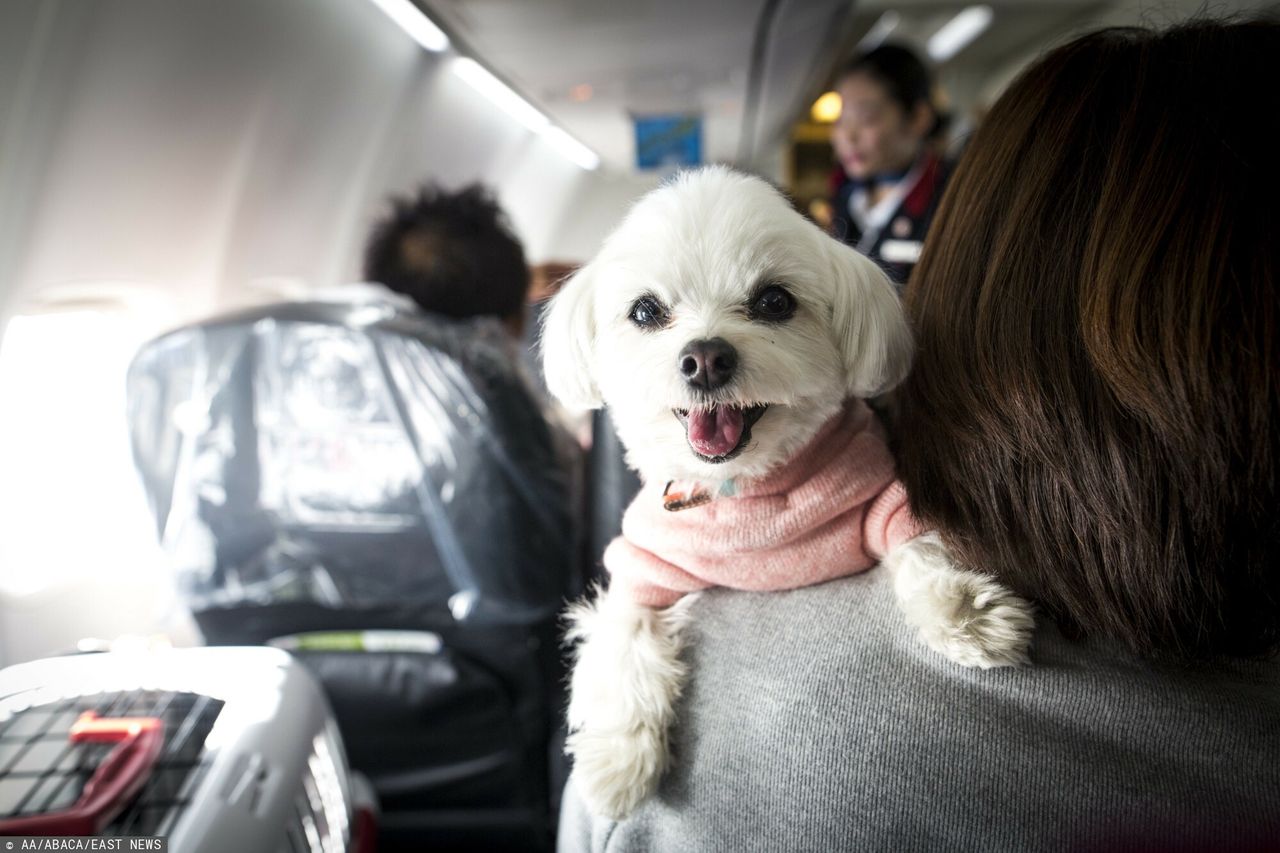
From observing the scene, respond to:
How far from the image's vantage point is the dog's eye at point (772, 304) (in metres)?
0.93

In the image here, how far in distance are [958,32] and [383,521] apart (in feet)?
21.2

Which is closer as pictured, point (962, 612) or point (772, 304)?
point (962, 612)

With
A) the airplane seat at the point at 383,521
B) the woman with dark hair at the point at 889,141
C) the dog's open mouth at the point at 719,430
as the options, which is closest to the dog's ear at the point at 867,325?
the dog's open mouth at the point at 719,430

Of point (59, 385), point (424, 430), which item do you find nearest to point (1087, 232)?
point (424, 430)

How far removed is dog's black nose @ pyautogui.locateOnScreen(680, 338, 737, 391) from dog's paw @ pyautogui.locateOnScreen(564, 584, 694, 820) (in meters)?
0.28

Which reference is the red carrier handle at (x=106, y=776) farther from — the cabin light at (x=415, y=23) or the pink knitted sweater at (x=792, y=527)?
the cabin light at (x=415, y=23)

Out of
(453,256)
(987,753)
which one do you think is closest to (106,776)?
(987,753)

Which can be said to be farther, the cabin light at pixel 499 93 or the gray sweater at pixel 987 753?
the cabin light at pixel 499 93

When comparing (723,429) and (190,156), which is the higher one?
(723,429)

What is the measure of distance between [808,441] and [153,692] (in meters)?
0.95

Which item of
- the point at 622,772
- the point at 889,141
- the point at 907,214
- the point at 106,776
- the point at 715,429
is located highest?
the point at 889,141

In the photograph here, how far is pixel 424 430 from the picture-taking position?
1505 millimetres

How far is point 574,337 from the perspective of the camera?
1027 millimetres

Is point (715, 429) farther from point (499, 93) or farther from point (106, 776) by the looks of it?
point (499, 93)
